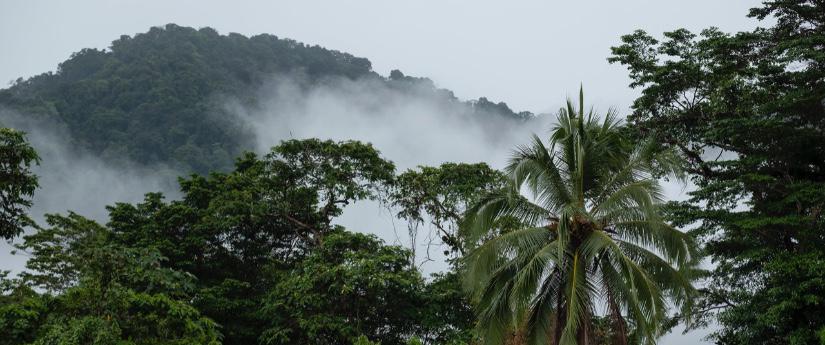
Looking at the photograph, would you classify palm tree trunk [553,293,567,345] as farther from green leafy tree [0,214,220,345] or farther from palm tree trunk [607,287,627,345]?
green leafy tree [0,214,220,345]

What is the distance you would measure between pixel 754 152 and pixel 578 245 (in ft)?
24.6

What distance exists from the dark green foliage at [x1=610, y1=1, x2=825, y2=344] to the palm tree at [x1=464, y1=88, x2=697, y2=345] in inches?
155

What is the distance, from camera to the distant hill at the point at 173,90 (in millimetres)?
74250

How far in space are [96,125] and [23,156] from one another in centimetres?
6607

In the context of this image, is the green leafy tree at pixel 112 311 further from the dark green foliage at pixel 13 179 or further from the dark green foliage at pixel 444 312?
the dark green foliage at pixel 444 312

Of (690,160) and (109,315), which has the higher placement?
(690,160)

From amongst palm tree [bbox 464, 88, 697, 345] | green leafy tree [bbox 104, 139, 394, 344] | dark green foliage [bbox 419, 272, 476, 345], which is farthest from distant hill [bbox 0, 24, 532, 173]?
palm tree [bbox 464, 88, 697, 345]

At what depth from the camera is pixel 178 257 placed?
24266 mm

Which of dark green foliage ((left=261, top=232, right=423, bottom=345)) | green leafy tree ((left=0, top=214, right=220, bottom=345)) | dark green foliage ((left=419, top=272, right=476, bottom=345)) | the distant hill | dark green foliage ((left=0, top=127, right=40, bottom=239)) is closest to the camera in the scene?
dark green foliage ((left=0, top=127, right=40, bottom=239))

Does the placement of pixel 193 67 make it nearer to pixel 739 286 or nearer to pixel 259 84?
pixel 259 84

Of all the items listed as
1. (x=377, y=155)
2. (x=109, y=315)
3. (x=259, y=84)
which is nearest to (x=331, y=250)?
(x=377, y=155)

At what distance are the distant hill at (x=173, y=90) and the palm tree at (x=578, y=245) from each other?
5983cm

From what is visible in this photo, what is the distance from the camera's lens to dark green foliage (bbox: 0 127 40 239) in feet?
44.5

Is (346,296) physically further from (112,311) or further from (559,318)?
(559,318)
